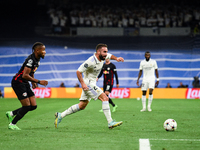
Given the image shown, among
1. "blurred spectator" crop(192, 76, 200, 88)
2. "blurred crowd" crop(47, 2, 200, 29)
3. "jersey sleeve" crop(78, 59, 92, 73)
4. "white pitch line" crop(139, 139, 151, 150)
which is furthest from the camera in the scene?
"blurred crowd" crop(47, 2, 200, 29)

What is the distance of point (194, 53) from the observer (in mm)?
23906

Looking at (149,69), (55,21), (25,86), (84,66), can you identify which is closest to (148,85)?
(149,69)

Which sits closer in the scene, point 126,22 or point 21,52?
point 21,52

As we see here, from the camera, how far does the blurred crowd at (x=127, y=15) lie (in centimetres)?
2927

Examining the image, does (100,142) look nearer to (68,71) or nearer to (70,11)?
(68,71)

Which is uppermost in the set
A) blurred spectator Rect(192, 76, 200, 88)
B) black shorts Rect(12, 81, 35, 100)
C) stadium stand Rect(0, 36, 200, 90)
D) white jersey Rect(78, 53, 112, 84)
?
white jersey Rect(78, 53, 112, 84)

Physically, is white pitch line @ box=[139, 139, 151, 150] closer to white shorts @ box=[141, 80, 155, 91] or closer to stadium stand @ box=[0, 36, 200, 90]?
white shorts @ box=[141, 80, 155, 91]

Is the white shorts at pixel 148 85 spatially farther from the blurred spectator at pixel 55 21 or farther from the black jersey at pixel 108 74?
the blurred spectator at pixel 55 21

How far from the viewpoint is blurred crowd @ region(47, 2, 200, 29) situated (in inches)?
1152

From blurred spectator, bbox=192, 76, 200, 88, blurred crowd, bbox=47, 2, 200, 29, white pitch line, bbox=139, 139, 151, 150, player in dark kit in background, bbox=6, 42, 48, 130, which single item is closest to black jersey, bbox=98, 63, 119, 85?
player in dark kit in background, bbox=6, 42, 48, 130

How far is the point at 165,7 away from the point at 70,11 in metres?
9.63

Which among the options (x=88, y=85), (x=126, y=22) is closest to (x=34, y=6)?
(x=126, y=22)

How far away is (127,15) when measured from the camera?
30141 millimetres

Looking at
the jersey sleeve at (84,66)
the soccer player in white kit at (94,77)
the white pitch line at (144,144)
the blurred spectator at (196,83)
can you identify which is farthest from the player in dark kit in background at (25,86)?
the blurred spectator at (196,83)
